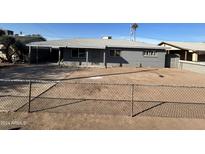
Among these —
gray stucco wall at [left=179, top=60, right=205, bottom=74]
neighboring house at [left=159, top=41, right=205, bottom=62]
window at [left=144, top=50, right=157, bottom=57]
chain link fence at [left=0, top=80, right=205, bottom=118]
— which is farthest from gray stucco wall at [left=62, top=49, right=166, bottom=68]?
chain link fence at [left=0, top=80, right=205, bottom=118]

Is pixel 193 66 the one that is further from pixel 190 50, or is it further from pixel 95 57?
pixel 95 57

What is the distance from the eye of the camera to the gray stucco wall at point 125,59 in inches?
1061

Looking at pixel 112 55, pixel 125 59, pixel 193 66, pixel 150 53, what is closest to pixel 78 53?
pixel 112 55

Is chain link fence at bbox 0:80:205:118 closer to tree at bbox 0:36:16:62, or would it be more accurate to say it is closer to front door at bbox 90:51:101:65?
front door at bbox 90:51:101:65

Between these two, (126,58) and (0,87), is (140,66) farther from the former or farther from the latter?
(0,87)

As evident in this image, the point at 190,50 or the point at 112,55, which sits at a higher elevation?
the point at 190,50

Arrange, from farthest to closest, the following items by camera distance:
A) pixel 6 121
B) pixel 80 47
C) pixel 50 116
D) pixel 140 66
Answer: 1. pixel 140 66
2. pixel 80 47
3. pixel 50 116
4. pixel 6 121

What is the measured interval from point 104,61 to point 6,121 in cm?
2054

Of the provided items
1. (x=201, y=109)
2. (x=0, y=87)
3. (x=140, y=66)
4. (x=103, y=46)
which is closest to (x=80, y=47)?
(x=103, y=46)

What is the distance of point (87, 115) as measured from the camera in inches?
282

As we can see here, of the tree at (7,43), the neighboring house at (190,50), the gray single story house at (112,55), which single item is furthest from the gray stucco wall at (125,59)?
the tree at (7,43)

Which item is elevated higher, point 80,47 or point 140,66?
point 80,47

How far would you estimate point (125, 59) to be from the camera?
27406 mm

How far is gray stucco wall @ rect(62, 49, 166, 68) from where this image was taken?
26953 millimetres
